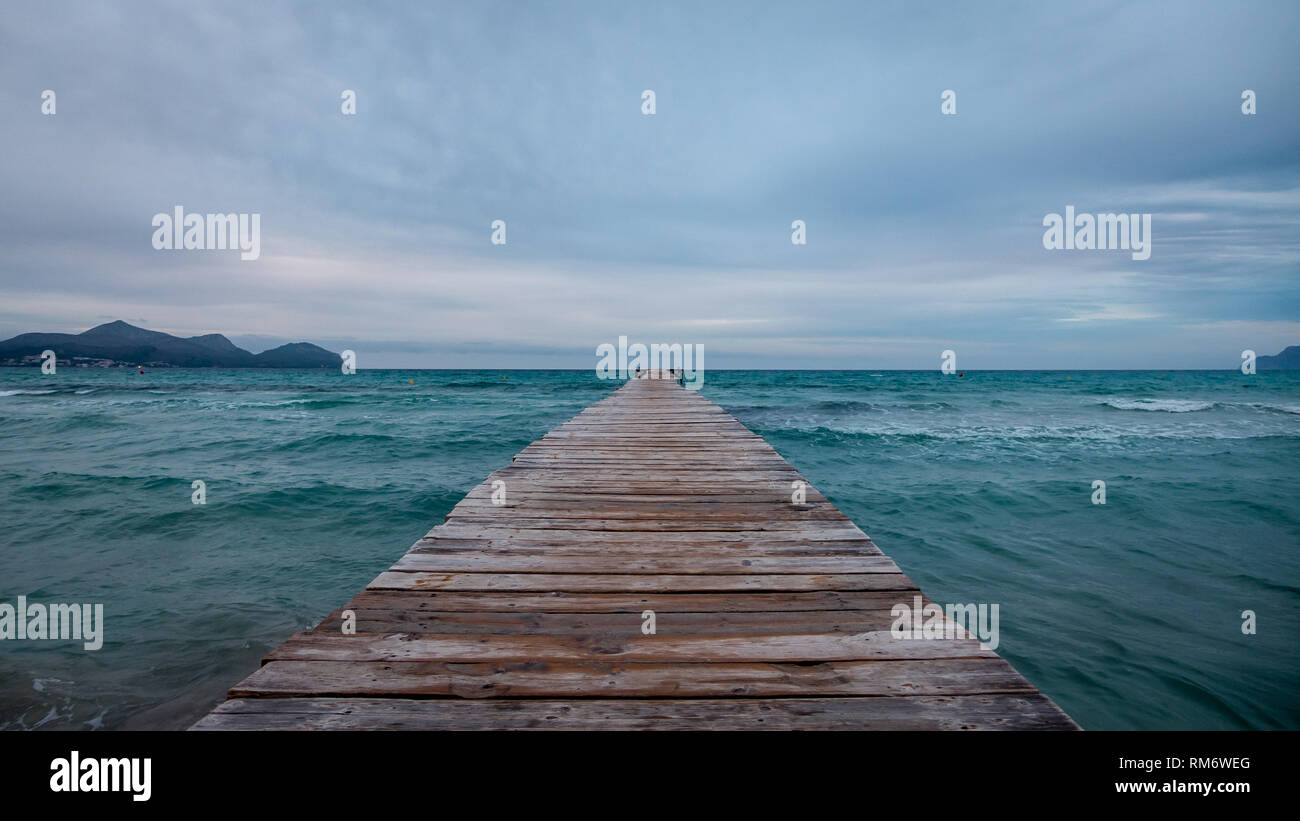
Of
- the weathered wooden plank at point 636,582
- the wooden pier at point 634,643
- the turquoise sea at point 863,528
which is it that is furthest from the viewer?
the turquoise sea at point 863,528

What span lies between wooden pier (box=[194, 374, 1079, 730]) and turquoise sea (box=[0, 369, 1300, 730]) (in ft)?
10.0

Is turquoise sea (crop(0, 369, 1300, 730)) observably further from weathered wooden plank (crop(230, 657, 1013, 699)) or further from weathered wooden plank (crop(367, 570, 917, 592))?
weathered wooden plank (crop(230, 657, 1013, 699))

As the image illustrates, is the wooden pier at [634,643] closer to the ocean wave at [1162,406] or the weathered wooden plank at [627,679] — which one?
the weathered wooden plank at [627,679]

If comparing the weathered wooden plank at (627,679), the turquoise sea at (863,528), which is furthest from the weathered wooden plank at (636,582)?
the turquoise sea at (863,528)

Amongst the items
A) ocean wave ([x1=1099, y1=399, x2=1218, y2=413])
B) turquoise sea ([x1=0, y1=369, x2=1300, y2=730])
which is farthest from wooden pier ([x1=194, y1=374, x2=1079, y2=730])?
ocean wave ([x1=1099, y1=399, x2=1218, y2=413])

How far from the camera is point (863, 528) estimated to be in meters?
9.09

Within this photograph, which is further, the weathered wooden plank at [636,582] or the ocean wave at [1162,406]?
the ocean wave at [1162,406]

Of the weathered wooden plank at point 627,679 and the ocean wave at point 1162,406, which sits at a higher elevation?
the ocean wave at point 1162,406

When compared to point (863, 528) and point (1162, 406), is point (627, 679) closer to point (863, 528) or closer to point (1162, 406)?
point (863, 528)

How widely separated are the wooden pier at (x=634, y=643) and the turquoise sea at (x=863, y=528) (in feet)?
10.0

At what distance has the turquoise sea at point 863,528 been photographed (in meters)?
4.64

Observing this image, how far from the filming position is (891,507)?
9938 mm

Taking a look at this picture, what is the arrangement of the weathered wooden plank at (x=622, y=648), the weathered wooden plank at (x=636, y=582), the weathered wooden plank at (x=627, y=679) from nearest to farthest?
1. the weathered wooden plank at (x=627, y=679)
2. the weathered wooden plank at (x=622, y=648)
3. the weathered wooden plank at (x=636, y=582)
